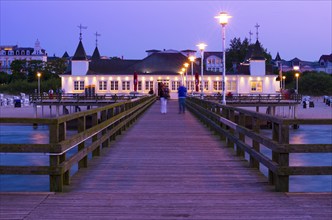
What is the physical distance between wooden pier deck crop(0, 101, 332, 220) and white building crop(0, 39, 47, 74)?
174m

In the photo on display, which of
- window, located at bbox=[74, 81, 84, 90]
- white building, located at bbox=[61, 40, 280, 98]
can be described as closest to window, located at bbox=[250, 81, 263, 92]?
white building, located at bbox=[61, 40, 280, 98]

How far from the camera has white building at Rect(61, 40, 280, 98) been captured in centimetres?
7531

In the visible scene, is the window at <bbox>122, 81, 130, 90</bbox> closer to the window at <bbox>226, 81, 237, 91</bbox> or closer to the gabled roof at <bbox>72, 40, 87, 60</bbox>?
the gabled roof at <bbox>72, 40, 87, 60</bbox>

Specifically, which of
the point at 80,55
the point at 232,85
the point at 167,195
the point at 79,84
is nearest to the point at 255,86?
the point at 232,85

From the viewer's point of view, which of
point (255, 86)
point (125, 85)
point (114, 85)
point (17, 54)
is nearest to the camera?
point (114, 85)

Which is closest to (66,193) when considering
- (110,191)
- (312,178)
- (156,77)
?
(110,191)

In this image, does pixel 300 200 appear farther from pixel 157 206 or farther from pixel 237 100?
pixel 237 100

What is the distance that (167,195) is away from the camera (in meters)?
7.44

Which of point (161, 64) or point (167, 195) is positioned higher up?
point (161, 64)

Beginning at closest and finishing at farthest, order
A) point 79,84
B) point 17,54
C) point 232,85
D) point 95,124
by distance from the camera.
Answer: point 95,124 → point 79,84 → point 232,85 → point 17,54

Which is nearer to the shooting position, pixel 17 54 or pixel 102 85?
pixel 102 85

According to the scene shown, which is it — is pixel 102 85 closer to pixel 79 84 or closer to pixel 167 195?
pixel 79 84

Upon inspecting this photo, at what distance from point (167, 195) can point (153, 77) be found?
69315mm

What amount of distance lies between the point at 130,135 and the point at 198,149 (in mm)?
4151
